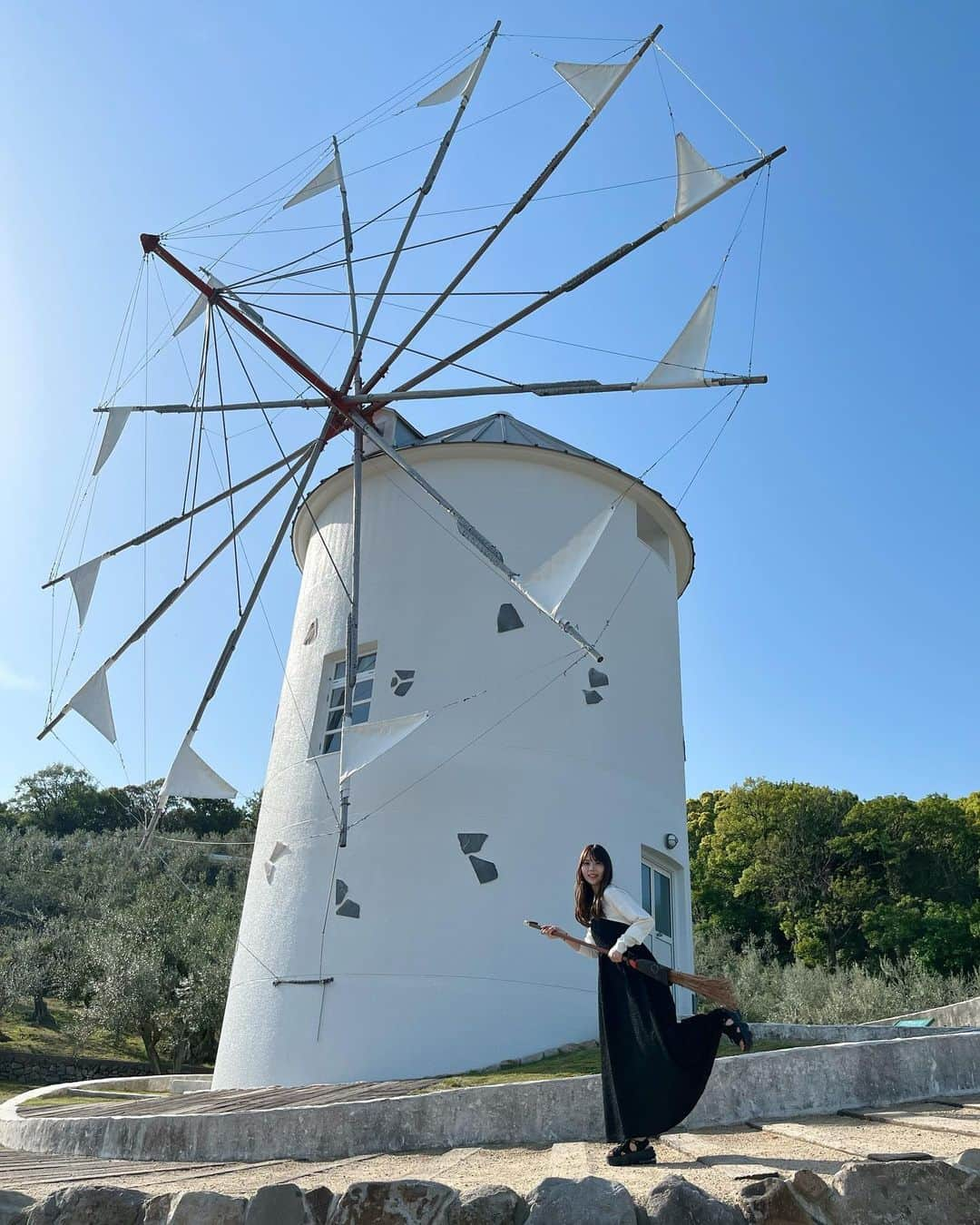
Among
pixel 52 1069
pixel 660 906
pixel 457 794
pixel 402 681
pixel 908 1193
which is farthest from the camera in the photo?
pixel 52 1069

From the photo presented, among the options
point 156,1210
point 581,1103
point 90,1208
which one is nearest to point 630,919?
point 581,1103

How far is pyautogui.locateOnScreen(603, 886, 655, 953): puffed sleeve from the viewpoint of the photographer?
4.82 m

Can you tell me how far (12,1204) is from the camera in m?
4.09

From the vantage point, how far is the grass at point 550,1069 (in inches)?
318

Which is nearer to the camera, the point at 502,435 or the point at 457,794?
the point at 457,794

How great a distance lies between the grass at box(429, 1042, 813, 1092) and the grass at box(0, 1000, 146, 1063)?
19649 millimetres

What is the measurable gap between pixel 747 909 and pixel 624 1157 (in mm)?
37549

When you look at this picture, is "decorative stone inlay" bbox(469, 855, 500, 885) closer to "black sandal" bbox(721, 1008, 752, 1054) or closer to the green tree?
"black sandal" bbox(721, 1008, 752, 1054)

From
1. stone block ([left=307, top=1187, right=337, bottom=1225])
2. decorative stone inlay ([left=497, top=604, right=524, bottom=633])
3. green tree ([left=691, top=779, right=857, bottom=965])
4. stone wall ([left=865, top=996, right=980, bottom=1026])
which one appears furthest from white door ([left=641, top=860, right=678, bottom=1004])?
green tree ([left=691, top=779, right=857, bottom=965])

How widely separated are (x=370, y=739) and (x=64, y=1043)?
69.6 feet

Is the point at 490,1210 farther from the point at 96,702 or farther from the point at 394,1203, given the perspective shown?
the point at 96,702

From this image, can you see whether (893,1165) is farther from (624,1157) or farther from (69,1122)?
(69,1122)

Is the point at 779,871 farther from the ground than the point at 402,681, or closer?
farther from the ground

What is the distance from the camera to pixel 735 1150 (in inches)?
184
